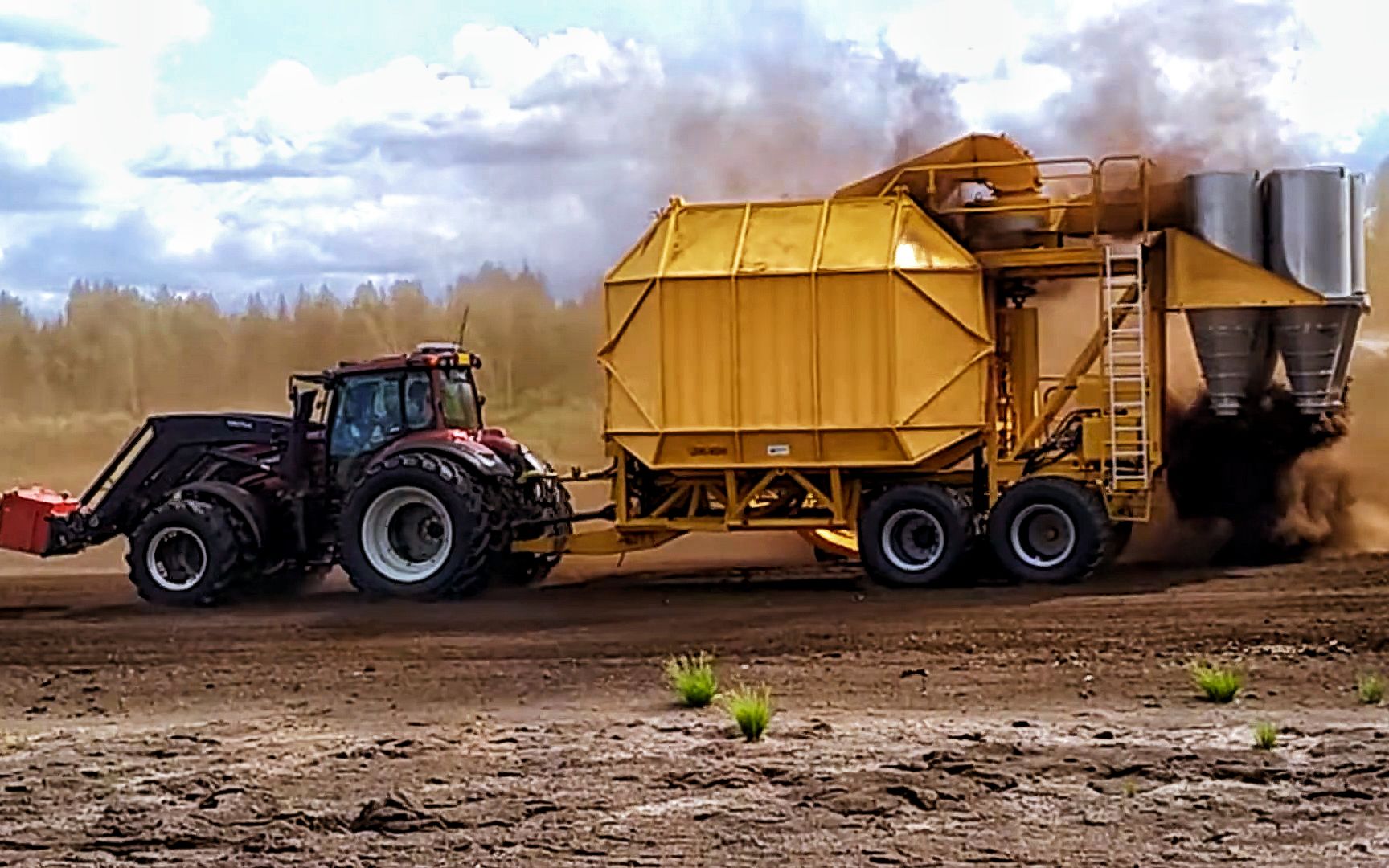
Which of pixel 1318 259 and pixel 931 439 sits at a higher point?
pixel 1318 259

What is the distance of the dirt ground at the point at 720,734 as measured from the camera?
9.95 meters

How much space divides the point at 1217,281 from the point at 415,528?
7.64 metres

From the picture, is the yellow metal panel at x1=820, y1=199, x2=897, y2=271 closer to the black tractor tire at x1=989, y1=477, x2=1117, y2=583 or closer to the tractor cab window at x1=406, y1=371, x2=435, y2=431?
the black tractor tire at x1=989, y1=477, x2=1117, y2=583

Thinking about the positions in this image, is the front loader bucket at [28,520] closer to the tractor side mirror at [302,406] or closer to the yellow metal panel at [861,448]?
the tractor side mirror at [302,406]

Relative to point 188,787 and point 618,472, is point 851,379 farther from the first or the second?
point 188,787

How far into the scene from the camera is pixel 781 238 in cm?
2067

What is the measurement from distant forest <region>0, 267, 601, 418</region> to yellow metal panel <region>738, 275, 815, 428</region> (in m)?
13.7

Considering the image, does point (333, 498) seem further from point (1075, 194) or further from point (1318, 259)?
point (1318, 259)

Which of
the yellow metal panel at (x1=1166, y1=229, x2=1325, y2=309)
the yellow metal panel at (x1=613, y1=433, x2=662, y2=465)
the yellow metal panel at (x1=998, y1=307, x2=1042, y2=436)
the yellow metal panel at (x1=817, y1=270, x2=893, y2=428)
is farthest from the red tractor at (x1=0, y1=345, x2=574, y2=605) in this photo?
the yellow metal panel at (x1=1166, y1=229, x2=1325, y2=309)

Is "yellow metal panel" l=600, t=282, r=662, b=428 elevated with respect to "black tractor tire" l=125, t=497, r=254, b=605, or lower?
elevated

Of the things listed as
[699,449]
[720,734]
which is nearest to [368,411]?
[699,449]

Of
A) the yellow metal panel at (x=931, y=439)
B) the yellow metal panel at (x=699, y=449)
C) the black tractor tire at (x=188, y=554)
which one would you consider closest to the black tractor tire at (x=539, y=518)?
the yellow metal panel at (x=699, y=449)

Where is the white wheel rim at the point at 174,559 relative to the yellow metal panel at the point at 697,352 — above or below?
below

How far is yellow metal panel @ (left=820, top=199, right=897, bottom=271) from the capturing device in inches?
798
